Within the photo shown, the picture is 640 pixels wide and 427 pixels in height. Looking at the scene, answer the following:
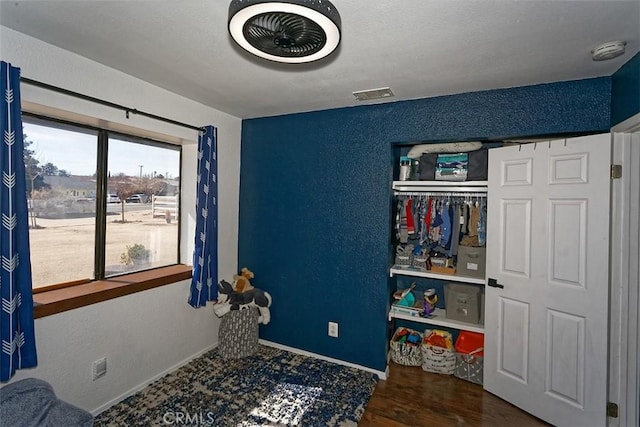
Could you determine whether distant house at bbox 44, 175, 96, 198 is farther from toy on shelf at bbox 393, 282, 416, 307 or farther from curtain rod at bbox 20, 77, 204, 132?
toy on shelf at bbox 393, 282, 416, 307

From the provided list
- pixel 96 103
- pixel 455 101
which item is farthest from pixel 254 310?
pixel 455 101

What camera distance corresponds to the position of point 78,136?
217 centimetres

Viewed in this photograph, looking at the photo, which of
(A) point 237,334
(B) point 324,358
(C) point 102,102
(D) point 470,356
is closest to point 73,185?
(C) point 102,102

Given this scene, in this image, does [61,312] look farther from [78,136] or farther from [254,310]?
[254,310]

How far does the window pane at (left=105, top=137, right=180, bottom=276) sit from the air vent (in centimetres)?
178

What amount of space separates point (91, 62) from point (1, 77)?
0.56 meters

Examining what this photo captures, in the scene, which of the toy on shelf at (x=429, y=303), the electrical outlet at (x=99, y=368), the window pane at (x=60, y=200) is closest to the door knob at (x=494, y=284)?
the toy on shelf at (x=429, y=303)

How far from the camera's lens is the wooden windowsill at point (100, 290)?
183cm

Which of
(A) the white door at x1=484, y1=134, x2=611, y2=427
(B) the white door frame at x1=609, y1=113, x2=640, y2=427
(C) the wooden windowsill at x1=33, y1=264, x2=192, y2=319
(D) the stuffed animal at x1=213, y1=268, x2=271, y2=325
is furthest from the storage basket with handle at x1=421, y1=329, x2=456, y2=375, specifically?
(C) the wooden windowsill at x1=33, y1=264, x2=192, y2=319

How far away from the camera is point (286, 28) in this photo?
3.80 feet

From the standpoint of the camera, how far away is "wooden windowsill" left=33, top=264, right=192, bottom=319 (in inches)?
72.0

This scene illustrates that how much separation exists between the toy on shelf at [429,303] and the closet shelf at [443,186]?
37.0 inches

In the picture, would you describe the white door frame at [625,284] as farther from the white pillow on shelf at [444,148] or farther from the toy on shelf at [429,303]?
the toy on shelf at [429,303]

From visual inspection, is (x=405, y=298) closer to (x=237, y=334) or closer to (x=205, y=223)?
(x=237, y=334)
